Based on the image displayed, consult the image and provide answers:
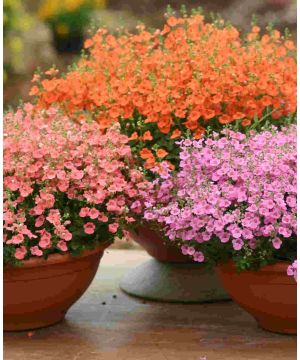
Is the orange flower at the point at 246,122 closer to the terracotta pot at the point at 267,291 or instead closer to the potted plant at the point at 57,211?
the potted plant at the point at 57,211

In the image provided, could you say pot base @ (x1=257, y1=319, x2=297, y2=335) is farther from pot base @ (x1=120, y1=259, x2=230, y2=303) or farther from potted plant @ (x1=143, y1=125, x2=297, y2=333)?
pot base @ (x1=120, y1=259, x2=230, y2=303)

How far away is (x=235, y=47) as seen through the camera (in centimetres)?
343

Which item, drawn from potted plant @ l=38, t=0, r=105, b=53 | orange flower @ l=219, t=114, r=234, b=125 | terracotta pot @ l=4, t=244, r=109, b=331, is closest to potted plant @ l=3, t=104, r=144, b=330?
terracotta pot @ l=4, t=244, r=109, b=331

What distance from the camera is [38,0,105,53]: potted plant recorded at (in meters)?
7.60

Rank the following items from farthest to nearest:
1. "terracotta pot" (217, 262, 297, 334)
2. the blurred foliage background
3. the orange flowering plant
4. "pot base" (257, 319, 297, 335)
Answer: the blurred foliage background
the orange flowering plant
"pot base" (257, 319, 297, 335)
"terracotta pot" (217, 262, 297, 334)

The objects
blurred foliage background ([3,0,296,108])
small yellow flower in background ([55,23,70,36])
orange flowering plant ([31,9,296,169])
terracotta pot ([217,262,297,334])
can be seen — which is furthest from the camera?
small yellow flower in background ([55,23,70,36])

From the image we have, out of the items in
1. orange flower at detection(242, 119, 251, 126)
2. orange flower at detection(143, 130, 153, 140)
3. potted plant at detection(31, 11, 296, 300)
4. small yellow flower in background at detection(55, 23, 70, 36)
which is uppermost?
small yellow flower in background at detection(55, 23, 70, 36)

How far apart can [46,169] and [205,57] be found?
0.80 metres

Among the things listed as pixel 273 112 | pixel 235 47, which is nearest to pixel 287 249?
pixel 273 112

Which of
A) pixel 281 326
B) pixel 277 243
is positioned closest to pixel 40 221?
pixel 277 243

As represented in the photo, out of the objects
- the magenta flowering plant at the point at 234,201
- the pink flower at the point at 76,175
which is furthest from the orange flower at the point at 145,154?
the pink flower at the point at 76,175

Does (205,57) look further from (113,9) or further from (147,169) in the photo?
(113,9)

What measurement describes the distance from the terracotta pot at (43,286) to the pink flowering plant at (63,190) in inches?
1.7

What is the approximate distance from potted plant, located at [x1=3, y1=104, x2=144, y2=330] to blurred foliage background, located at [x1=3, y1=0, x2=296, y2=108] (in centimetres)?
436
